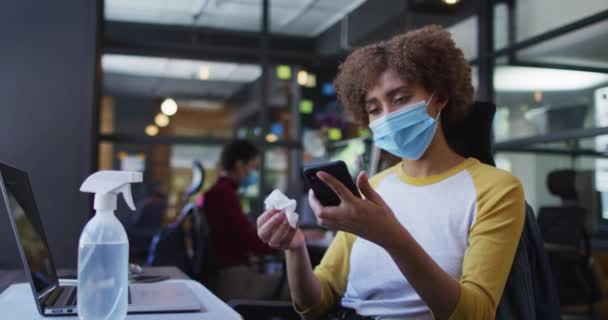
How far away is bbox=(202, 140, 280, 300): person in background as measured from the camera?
3.41 m

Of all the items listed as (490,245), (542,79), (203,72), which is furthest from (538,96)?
(490,245)

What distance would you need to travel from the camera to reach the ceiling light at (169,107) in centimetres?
573

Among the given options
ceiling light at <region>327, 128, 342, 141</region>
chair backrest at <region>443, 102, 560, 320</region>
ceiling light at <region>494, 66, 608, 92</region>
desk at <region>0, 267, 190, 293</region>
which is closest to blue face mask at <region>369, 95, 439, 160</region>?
chair backrest at <region>443, 102, 560, 320</region>

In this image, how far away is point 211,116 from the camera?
5.71 meters

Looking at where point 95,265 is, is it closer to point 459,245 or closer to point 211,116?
point 459,245

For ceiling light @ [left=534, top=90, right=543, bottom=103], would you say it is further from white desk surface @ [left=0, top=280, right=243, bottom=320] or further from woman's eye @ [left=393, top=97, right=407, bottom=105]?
white desk surface @ [left=0, top=280, right=243, bottom=320]

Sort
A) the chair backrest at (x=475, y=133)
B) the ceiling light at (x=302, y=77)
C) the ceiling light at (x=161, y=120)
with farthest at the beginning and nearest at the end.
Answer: the ceiling light at (x=302, y=77) → the ceiling light at (x=161, y=120) → the chair backrest at (x=475, y=133)

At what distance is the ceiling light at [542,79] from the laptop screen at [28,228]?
13.4ft

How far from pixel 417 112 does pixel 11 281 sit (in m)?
1.21

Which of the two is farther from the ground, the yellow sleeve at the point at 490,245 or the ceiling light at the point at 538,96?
the ceiling light at the point at 538,96

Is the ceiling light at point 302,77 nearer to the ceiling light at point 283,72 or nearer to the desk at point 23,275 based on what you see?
the ceiling light at point 283,72

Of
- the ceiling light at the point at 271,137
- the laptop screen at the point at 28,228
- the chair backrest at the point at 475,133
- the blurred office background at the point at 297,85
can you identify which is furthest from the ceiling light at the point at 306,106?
the laptop screen at the point at 28,228

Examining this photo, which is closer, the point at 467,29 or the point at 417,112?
the point at 417,112

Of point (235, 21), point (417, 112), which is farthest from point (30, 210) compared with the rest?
point (235, 21)
